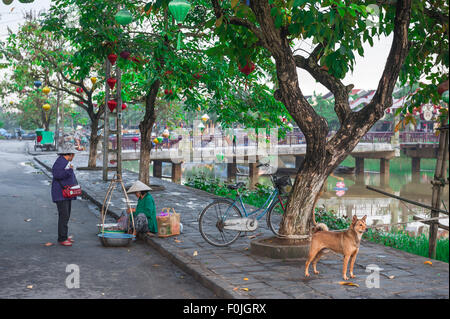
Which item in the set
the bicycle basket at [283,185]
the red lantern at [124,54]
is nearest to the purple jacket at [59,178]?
the bicycle basket at [283,185]

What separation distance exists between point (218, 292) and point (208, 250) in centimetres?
204

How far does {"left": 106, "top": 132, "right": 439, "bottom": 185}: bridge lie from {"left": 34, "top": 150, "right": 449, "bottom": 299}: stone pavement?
19.8 m

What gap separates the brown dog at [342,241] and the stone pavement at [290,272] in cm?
26

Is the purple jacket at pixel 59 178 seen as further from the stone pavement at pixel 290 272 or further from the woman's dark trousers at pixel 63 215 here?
the stone pavement at pixel 290 272

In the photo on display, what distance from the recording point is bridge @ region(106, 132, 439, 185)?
3228 centimetres

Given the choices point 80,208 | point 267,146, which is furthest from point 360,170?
point 80,208

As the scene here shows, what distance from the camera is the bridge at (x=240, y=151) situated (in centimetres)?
3228

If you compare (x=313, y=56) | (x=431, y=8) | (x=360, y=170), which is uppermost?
(x=431, y=8)

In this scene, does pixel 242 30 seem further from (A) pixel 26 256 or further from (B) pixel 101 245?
(A) pixel 26 256

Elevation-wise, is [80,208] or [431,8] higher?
[431,8]

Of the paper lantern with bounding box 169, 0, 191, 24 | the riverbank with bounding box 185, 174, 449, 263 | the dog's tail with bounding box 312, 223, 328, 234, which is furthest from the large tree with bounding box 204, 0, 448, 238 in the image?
the riverbank with bounding box 185, 174, 449, 263

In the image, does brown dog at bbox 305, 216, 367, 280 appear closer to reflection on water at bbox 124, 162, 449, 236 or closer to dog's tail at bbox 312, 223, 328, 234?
dog's tail at bbox 312, 223, 328, 234

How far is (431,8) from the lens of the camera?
25.3 ft

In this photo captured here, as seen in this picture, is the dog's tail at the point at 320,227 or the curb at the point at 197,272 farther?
the dog's tail at the point at 320,227
